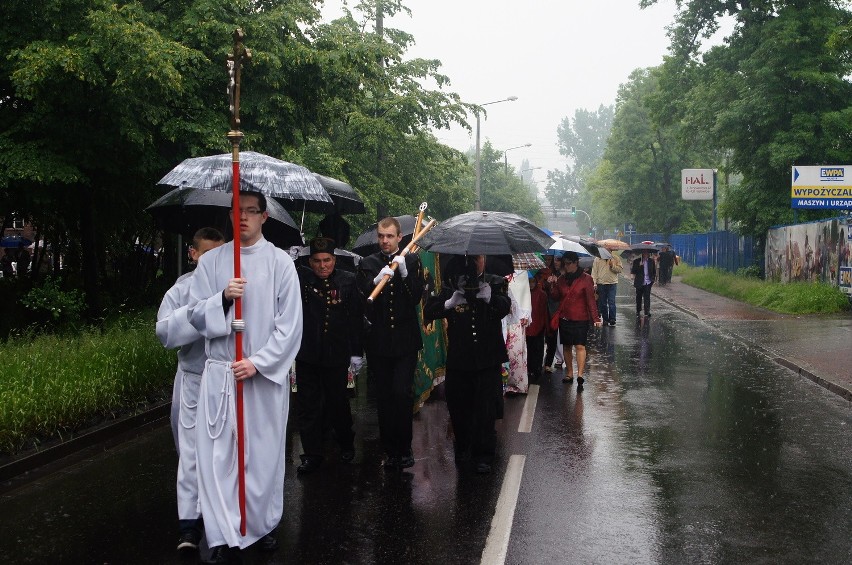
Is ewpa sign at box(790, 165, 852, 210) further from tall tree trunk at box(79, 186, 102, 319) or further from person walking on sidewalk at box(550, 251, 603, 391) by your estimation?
tall tree trunk at box(79, 186, 102, 319)

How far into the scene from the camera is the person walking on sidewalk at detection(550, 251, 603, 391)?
12461mm

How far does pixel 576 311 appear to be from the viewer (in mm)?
12453

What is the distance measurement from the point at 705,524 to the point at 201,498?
3.06 m

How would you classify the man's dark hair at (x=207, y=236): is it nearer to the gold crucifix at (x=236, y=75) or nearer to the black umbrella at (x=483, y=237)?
the gold crucifix at (x=236, y=75)

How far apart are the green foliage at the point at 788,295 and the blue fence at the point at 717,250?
2329 mm

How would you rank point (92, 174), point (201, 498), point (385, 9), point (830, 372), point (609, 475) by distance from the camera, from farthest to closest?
point (385, 9)
point (92, 174)
point (830, 372)
point (609, 475)
point (201, 498)

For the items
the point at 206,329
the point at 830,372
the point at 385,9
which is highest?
the point at 385,9

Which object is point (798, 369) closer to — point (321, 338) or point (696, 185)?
point (321, 338)

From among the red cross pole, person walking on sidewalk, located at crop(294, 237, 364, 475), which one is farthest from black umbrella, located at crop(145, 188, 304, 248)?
Result: the red cross pole

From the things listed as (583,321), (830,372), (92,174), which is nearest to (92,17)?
(92,174)

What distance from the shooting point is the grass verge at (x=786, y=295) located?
23.8 meters

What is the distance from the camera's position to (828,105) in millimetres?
29719

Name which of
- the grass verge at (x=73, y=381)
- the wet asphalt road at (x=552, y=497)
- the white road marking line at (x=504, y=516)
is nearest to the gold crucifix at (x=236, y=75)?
the wet asphalt road at (x=552, y=497)

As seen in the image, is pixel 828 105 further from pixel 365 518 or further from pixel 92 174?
pixel 365 518
